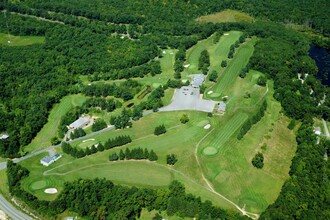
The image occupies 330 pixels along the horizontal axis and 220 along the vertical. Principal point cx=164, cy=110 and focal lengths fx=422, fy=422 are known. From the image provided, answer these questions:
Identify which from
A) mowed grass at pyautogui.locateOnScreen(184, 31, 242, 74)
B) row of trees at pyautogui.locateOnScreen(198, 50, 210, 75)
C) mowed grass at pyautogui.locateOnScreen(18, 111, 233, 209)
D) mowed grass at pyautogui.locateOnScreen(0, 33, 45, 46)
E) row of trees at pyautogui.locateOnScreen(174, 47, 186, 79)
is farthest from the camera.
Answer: mowed grass at pyautogui.locateOnScreen(0, 33, 45, 46)

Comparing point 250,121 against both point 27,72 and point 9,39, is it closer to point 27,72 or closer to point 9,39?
point 27,72

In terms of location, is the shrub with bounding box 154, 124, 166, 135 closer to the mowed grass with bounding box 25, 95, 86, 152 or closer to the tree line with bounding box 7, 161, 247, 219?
the tree line with bounding box 7, 161, 247, 219

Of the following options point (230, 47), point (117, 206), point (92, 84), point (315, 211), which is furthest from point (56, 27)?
point (315, 211)

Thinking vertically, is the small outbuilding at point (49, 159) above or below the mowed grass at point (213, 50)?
above

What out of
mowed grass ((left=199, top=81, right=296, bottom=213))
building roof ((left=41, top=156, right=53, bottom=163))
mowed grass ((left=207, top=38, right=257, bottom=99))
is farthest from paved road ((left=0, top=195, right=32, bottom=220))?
mowed grass ((left=207, top=38, right=257, bottom=99))

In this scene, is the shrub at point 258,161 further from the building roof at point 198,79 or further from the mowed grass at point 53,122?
the mowed grass at point 53,122

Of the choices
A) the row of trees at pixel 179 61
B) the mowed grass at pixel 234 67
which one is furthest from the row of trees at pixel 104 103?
the mowed grass at pixel 234 67
